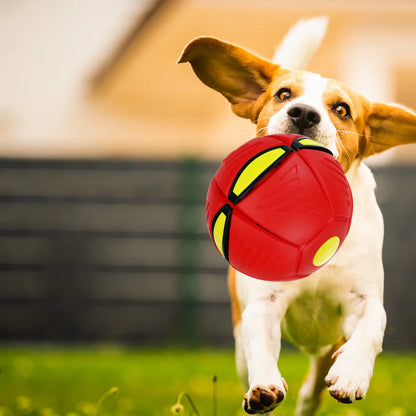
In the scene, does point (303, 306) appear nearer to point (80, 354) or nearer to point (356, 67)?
point (80, 354)

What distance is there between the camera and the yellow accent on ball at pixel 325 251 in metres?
1.77

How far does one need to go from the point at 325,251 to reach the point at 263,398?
16.4 inches

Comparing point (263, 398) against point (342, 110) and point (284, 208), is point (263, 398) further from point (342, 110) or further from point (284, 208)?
point (342, 110)

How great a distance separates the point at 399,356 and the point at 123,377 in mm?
2673

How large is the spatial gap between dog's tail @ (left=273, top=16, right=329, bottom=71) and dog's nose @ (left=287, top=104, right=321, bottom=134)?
72cm

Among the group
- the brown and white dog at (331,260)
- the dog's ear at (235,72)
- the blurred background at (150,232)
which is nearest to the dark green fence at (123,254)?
the blurred background at (150,232)

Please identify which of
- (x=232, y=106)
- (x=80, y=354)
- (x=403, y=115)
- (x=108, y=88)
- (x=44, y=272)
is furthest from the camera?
(x=108, y=88)

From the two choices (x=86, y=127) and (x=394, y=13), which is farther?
(x=86, y=127)

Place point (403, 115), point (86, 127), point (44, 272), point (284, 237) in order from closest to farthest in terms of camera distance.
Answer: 1. point (284, 237)
2. point (403, 115)
3. point (44, 272)
4. point (86, 127)

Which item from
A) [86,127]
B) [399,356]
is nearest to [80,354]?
[399,356]

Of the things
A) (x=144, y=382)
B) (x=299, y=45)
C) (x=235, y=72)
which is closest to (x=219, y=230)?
(x=235, y=72)

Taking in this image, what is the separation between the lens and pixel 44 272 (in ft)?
21.2

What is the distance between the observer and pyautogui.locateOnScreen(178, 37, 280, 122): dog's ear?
2.16 metres

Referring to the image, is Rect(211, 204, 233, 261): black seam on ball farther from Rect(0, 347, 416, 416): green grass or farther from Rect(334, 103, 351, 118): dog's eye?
Rect(0, 347, 416, 416): green grass
